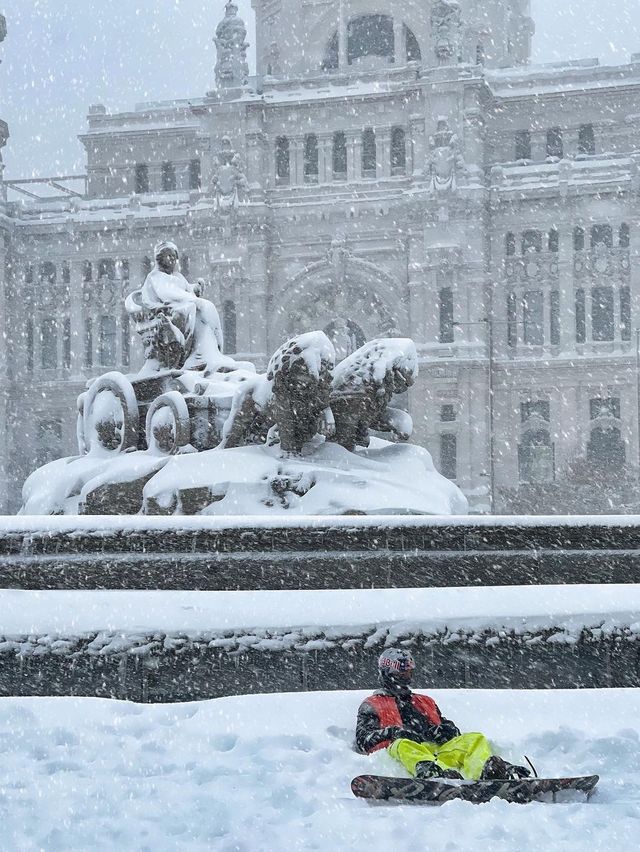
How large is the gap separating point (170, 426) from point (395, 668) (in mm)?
6602

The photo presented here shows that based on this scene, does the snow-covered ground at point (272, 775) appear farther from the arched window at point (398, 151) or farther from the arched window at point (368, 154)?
the arched window at point (368, 154)

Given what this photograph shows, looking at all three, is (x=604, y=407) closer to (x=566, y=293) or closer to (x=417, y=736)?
(x=566, y=293)

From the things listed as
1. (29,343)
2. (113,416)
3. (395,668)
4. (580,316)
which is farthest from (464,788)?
(29,343)

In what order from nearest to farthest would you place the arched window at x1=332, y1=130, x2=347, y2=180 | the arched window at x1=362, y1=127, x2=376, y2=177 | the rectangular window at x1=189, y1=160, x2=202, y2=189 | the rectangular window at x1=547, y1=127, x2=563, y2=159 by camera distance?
1. the arched window at x1=362, y1=127, x2=376, y2=177
2. the arched window at x1=332, y1=130, x2=347, y2=180
3. the rectangular window at x1=547, y1=127, x2=563, y2=159
4. the rectangular window at x1=189, y1=160, x2=202, y2=189

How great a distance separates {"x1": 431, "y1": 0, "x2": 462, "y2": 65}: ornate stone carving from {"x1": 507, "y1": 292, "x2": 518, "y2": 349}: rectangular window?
1052 cm

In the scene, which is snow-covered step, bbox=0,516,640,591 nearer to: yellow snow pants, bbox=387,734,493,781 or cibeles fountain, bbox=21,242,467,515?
cibeles fountain, bbox=21,242,467,515

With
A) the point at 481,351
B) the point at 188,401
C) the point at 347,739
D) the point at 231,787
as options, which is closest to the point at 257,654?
the point at 347,739

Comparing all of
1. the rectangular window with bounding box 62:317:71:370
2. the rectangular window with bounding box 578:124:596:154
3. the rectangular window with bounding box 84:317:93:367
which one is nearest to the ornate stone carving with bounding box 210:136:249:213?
the rectangular window with bounding box 84:317:93:367

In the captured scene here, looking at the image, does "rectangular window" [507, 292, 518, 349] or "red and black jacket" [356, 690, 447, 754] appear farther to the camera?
"rectangular window" [507, 292, 518, 349]

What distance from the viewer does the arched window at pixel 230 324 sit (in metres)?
55.3

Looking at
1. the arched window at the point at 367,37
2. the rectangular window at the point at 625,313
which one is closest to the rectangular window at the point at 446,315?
the rectangular window at the point at 625,313

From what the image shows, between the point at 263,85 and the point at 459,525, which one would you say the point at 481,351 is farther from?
the point at 459,525

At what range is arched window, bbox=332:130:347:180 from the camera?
56.6 metres

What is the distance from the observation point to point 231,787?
5.17 metres
